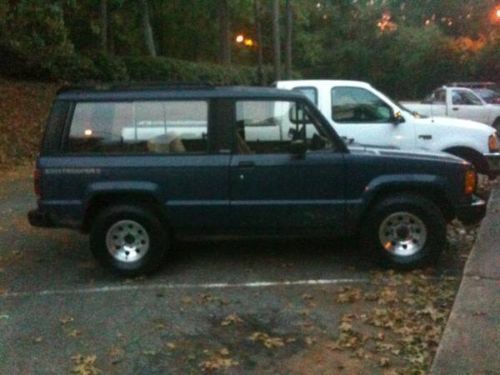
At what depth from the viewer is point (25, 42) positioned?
23578mm

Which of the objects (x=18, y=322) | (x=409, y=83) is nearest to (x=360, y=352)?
(x=18, y=322)

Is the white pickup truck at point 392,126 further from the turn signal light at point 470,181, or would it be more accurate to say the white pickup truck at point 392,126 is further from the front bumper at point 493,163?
the turn signal light at point 470,181

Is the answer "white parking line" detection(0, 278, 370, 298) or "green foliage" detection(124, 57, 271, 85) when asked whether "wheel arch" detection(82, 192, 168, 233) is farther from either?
"green foliage" detection(124, 57, 271, 85)

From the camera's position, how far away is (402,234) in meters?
8.81

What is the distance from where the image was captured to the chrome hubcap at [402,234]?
344 inches

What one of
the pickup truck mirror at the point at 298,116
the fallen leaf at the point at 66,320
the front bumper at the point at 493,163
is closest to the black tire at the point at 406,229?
the pickup truck mirror at the point at 298,116

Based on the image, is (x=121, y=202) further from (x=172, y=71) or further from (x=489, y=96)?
(x=172, y=71)

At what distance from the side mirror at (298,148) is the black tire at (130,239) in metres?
1.49

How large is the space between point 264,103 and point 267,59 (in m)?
53.4

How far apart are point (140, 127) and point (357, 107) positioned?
4607mm

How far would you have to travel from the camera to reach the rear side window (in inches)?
344

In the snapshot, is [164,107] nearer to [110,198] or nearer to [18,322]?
[110,198]

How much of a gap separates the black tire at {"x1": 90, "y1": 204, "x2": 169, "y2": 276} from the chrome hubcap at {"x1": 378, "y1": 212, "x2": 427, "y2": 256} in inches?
84.8

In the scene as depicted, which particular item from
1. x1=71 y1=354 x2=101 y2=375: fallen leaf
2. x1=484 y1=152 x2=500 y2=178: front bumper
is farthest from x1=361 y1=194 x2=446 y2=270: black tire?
x1=484 y1=152 x2=500 y2=178: front bumper
